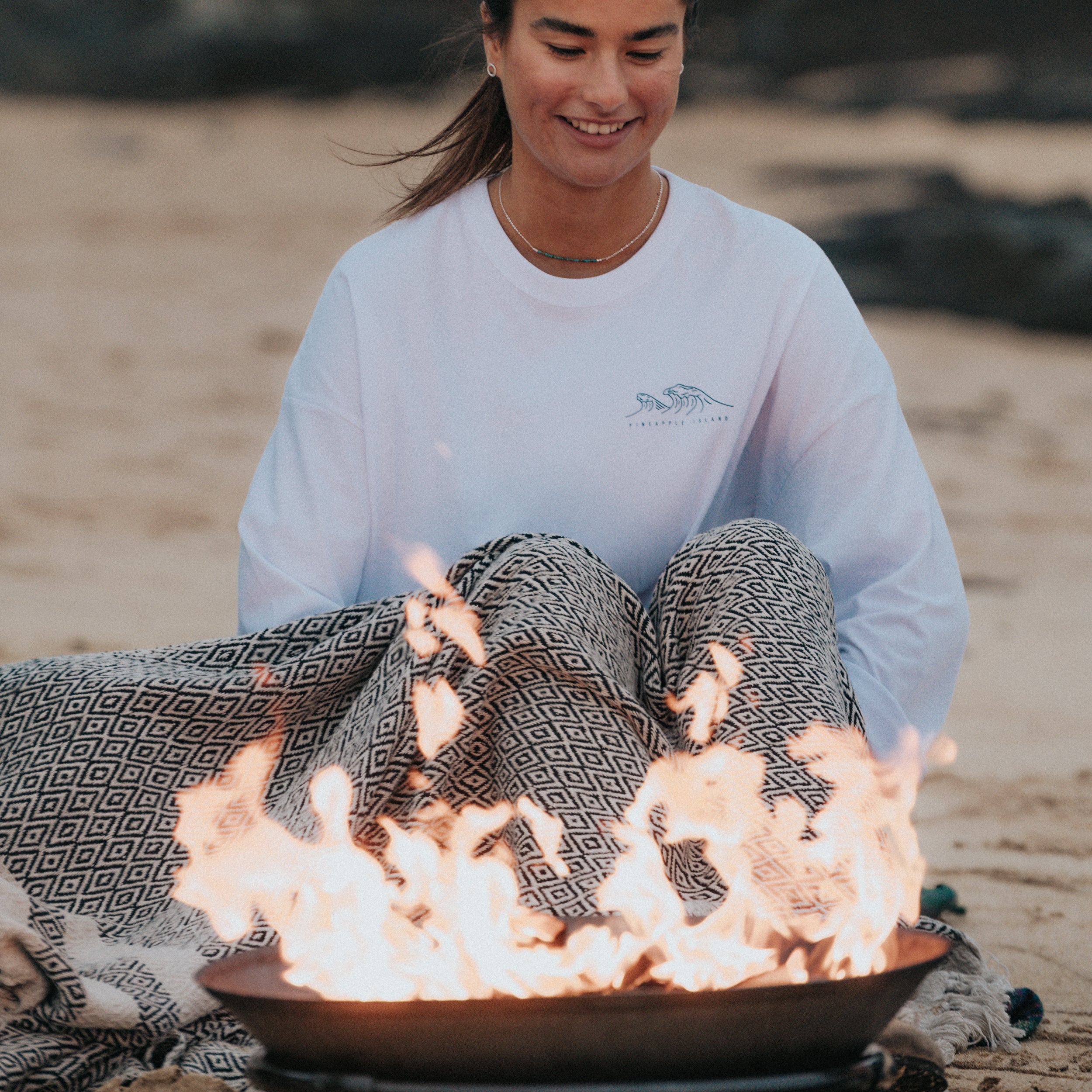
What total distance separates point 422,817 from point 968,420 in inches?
298

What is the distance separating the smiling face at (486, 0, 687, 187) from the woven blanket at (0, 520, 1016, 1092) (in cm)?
69

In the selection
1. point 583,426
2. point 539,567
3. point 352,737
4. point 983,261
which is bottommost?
point 352,737

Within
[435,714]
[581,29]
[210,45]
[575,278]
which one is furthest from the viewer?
[210,45]

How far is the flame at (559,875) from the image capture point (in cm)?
163

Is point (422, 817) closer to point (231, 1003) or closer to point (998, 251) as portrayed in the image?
point (231, 1003)

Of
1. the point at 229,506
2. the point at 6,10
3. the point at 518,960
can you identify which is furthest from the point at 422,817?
the point at 6,10

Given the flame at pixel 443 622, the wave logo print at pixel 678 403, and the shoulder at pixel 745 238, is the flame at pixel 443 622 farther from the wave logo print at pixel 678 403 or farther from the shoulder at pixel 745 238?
the shoulder at pixel 745 238

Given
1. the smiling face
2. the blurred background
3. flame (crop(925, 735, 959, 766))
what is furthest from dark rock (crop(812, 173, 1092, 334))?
the smiling face

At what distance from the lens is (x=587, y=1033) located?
4.73 ft

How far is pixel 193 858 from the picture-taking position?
6.99ft

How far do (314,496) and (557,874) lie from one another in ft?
2.88

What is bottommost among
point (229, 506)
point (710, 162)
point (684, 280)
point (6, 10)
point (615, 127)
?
point (229, 506)

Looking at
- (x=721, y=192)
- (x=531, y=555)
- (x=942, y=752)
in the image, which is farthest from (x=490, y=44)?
(x=721, y=192)

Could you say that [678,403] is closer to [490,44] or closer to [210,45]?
[490,44]
